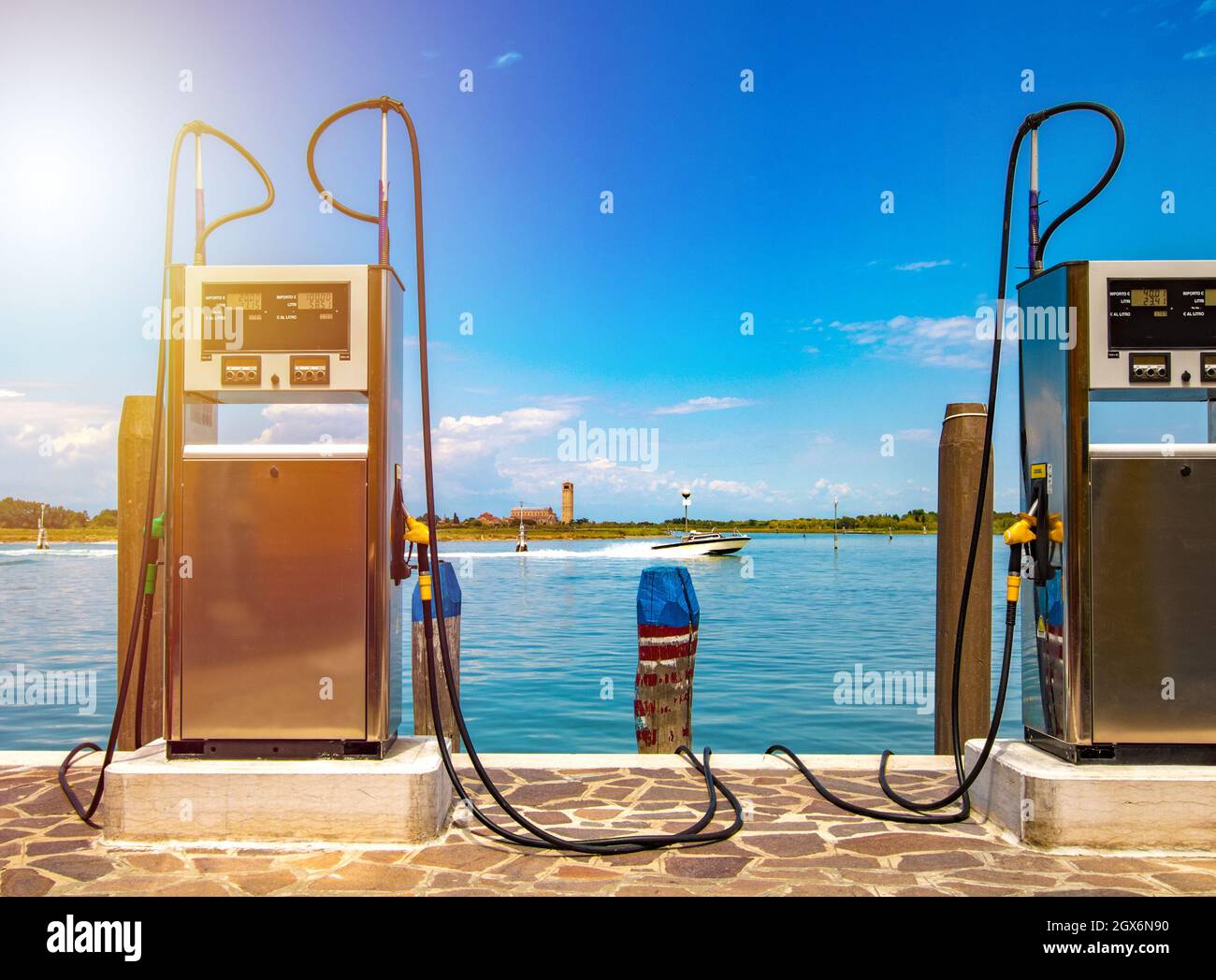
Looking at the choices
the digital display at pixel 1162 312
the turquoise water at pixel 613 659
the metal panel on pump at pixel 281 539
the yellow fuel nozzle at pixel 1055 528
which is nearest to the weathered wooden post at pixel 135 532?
the metal panel on pump at pixel 281 539

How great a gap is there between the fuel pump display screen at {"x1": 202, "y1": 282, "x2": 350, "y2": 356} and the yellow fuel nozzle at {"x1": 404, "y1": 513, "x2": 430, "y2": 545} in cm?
79

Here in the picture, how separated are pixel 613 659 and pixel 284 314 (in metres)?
14.9

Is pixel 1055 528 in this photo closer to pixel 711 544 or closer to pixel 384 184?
pixel 384 184

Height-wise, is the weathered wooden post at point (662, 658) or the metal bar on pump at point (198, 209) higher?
the metal bar on pump at point (198, 209)

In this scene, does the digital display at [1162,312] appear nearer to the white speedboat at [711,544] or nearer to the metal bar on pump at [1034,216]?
the metal bar on pump at [1034,216]

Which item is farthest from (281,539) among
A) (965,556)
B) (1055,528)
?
(965,556)

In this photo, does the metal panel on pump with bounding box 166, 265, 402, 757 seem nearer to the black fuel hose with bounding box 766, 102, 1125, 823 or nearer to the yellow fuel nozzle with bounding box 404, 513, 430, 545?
the yellow fuel nozzle with bounding box 404, 513, 430, 545

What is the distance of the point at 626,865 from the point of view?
12.4 ft

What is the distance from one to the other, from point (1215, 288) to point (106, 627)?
2354 centimetres

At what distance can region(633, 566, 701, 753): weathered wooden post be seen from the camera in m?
6.54

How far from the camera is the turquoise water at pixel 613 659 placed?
1242cm

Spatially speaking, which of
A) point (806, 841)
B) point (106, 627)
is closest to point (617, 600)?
point (106, 627)

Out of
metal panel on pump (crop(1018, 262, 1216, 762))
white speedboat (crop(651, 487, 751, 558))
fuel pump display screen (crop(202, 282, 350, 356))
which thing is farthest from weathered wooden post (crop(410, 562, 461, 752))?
white speedboat (crop(651, 487, 751, 558))

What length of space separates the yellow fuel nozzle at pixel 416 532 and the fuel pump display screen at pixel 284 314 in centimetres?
79
